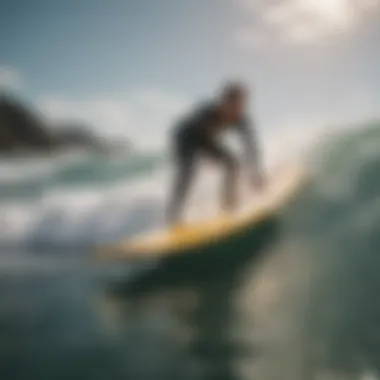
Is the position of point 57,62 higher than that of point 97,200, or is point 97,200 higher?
point 57,62

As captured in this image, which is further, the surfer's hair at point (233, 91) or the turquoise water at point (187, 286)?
the surfer's hair at point (233, 91)

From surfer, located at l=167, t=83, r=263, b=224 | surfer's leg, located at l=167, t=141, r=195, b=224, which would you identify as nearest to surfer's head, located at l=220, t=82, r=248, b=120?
surfer, located at l=167, t=83, r=263, b=224

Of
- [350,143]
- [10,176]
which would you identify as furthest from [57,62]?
[350,143]

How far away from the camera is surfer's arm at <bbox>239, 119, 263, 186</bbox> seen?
1646mm

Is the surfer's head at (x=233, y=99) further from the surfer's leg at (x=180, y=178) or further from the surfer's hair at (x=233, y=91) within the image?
the surfer's leg at (x=180, y=178)

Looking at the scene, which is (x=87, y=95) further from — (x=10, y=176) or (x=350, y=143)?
(x=350, y=143)

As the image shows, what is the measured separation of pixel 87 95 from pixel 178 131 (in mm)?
205

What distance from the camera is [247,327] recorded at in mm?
1583

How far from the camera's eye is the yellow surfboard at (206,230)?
5.36 ft

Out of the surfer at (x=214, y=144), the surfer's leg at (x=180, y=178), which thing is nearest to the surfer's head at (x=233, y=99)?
the surfer at (x=214, y=144)

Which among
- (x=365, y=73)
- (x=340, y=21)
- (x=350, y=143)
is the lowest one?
(x=350, y=143)

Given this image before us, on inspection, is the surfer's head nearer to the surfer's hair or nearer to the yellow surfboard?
the surfer's hair

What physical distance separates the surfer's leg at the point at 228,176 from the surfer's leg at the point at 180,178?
47 mm

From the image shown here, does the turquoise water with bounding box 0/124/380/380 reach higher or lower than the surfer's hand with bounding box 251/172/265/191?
lower
